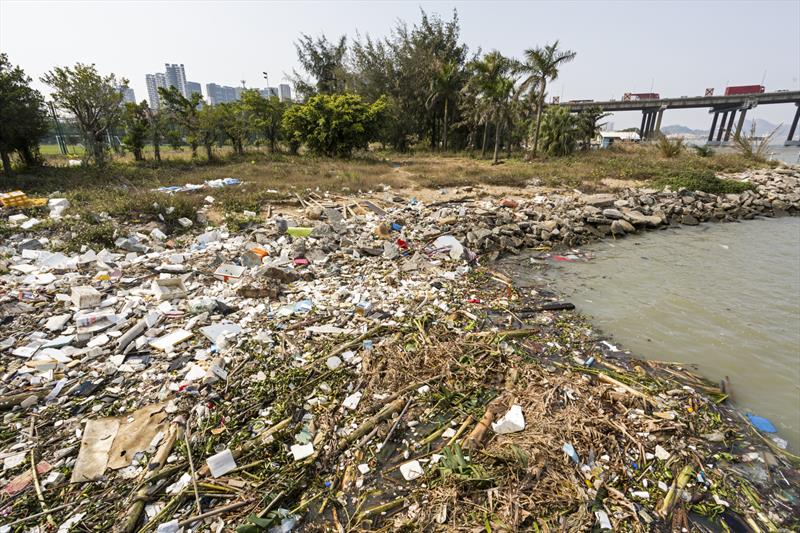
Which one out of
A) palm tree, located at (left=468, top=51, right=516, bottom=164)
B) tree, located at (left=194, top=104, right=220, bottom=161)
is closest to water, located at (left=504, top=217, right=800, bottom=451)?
palm tree, located at (left=468, top=51, right=516, bottom=164)

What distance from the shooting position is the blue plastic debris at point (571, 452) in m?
2.48

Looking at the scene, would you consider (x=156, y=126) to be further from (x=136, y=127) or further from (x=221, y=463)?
(x=221, y=463)

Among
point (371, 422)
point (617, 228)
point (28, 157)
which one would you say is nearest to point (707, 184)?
point (617, 228)

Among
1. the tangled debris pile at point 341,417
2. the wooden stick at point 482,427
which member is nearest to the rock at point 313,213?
the tangled debris pile at point 341,417

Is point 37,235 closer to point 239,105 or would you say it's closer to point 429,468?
point 429,468

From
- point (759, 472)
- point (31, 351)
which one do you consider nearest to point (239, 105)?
point (31, 351)

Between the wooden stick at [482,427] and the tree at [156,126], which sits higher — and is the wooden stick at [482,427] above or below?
below

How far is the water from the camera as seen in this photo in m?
3.79

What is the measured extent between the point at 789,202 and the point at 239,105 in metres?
23.3

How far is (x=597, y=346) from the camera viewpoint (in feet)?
13.4

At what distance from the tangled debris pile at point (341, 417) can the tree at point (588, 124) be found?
18.9 m

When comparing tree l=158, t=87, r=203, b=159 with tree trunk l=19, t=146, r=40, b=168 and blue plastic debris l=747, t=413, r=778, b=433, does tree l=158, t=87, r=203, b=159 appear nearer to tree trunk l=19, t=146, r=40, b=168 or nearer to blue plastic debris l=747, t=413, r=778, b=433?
tree trunk l=19, t=146, r=40, b=168

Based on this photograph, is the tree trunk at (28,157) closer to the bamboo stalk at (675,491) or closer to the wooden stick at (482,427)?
the wooden stick at (482,427)

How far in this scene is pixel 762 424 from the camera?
10.2 feet
